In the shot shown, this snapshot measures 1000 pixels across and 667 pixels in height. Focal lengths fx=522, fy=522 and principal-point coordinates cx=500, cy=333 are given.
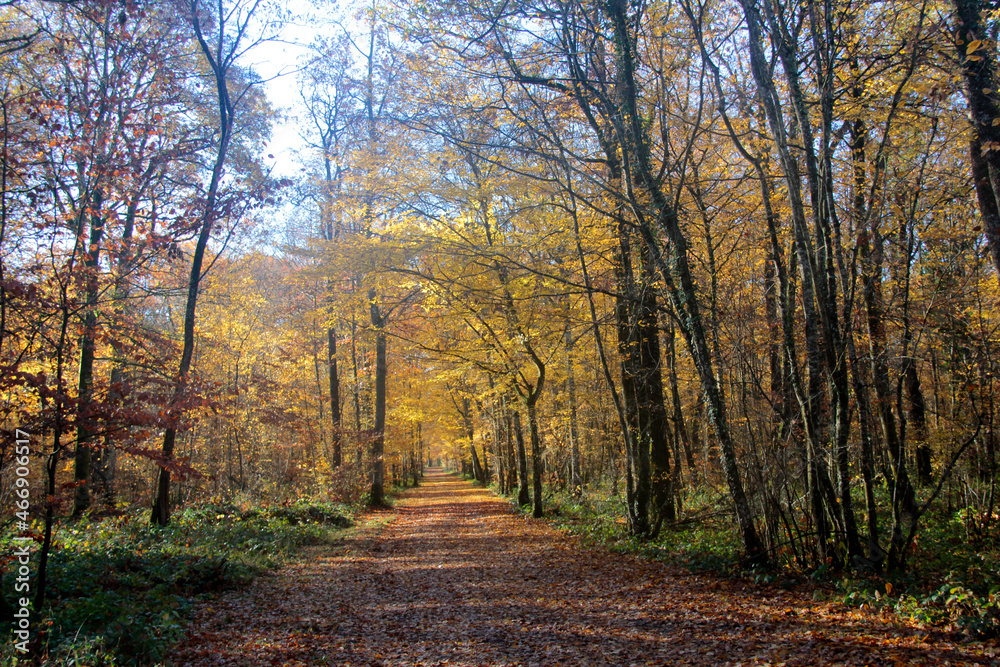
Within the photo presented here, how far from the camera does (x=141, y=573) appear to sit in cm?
654

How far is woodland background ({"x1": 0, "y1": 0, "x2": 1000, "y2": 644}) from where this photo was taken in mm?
5820

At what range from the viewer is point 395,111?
8.96 metres

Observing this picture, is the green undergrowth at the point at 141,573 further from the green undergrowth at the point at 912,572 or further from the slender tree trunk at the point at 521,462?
the green undergrowth at the point at 912,572

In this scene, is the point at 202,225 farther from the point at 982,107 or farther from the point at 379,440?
the point at 982,107

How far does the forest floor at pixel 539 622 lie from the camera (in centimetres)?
450

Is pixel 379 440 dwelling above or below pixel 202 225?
below

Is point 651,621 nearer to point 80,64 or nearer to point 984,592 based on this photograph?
point 984,592

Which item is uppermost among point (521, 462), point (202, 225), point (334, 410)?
point (202, 225)

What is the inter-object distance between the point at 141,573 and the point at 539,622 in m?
4.99

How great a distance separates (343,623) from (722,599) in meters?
A: 4.34

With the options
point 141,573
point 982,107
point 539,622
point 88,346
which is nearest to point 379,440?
point 88,346

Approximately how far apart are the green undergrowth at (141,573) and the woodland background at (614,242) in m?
0.84

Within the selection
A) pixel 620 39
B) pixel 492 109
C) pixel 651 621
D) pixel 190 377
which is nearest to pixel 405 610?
pixel 651 621

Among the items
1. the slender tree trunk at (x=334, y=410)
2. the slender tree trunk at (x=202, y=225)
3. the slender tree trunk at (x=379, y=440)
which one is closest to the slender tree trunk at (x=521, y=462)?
the slender tree trunk at (x=379, y=440)
